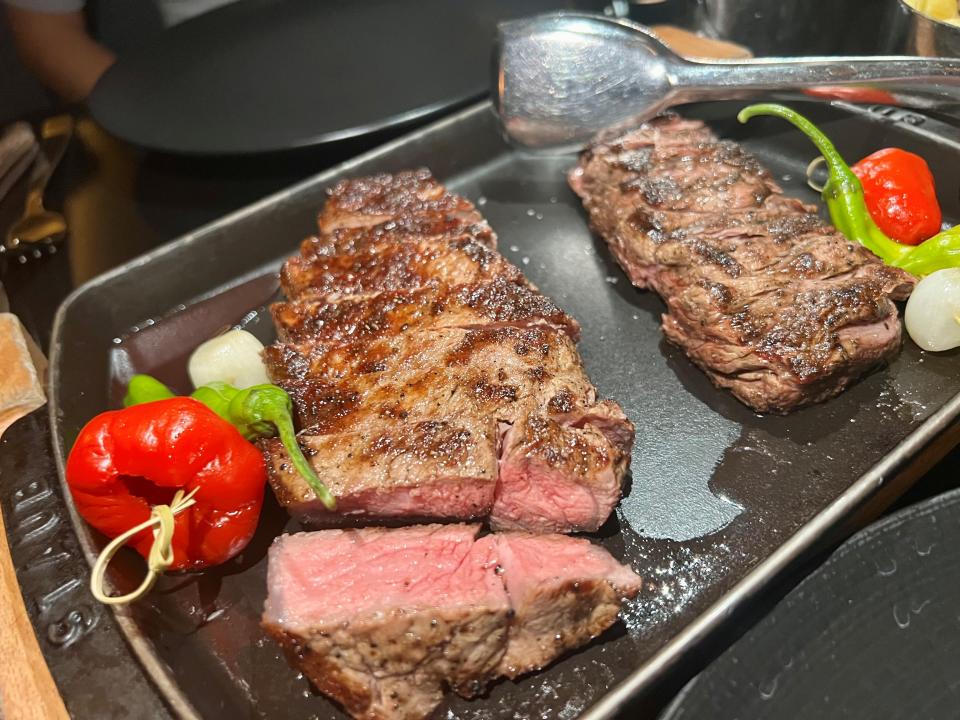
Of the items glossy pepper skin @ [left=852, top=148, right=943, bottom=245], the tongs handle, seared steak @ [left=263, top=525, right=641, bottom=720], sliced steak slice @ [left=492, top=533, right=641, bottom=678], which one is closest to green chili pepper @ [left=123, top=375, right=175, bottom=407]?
seared steak @ [left=263, top=525, right=641, bottom=720]

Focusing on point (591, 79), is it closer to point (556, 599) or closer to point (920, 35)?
point (920, 35)

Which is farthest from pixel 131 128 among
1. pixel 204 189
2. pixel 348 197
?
pixel 348 197

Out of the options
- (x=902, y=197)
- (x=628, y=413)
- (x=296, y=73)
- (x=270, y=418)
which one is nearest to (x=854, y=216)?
(x=902, y=197)

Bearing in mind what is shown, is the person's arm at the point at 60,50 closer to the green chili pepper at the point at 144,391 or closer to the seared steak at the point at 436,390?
the green chili pepper at the point at 144,391

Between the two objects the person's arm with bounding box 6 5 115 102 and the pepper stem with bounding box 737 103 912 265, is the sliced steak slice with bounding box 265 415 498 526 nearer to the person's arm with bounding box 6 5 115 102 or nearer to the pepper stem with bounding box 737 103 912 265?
the pepper stem with bounding box 737 103 912 265

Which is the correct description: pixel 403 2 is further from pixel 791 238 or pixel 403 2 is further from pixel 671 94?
pixel 791 238

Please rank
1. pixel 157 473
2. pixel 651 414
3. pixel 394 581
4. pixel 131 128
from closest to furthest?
pixel 394 581, pixel 157 473, pixel 651 414, pixel 131 128
